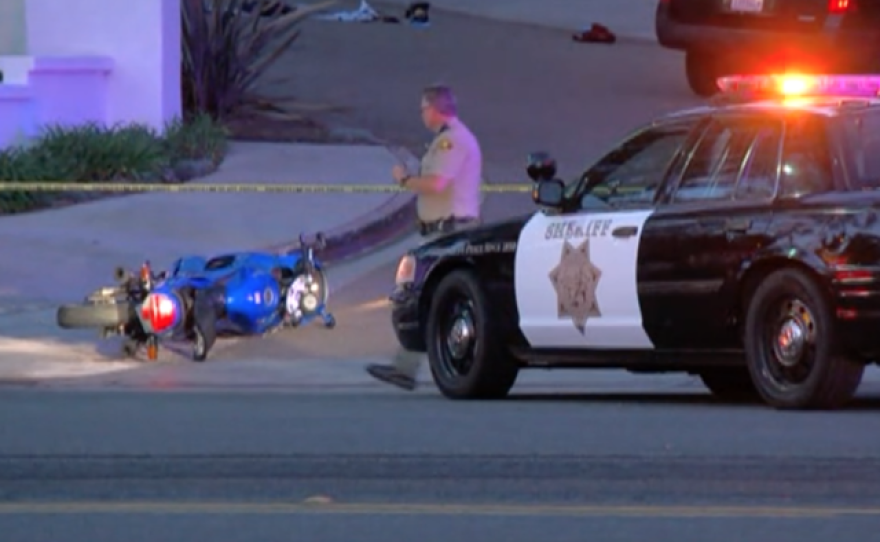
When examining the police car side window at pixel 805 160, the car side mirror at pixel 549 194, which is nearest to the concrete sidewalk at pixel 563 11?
the car side mirror at pixel 549 194

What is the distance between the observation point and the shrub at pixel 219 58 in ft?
68.5

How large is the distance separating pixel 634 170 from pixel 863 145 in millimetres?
1371

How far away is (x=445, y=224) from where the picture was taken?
1280cm

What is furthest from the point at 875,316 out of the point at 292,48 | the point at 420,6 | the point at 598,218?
the point at 420,6

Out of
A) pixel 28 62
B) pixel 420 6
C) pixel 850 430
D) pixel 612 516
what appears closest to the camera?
pixel 612 516

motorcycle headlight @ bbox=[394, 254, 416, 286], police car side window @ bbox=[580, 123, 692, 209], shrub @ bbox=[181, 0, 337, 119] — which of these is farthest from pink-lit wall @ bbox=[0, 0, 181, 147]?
police car side window @ bbox=[580, 123, 692, 209]

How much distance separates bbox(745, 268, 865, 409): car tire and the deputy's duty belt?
320 centimetres

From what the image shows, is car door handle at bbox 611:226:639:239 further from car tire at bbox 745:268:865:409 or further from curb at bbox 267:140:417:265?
curb at bbox 267:140:417:265

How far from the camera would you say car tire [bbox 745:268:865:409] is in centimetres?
954

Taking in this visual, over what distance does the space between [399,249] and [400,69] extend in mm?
8421

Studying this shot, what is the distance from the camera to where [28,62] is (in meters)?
18.6

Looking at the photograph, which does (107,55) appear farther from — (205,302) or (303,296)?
(205,302)

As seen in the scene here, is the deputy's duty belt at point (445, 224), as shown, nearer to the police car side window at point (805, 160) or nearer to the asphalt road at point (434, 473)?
the asphalt road at point (434, 473)

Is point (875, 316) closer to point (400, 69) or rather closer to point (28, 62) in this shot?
point (28, 62)
